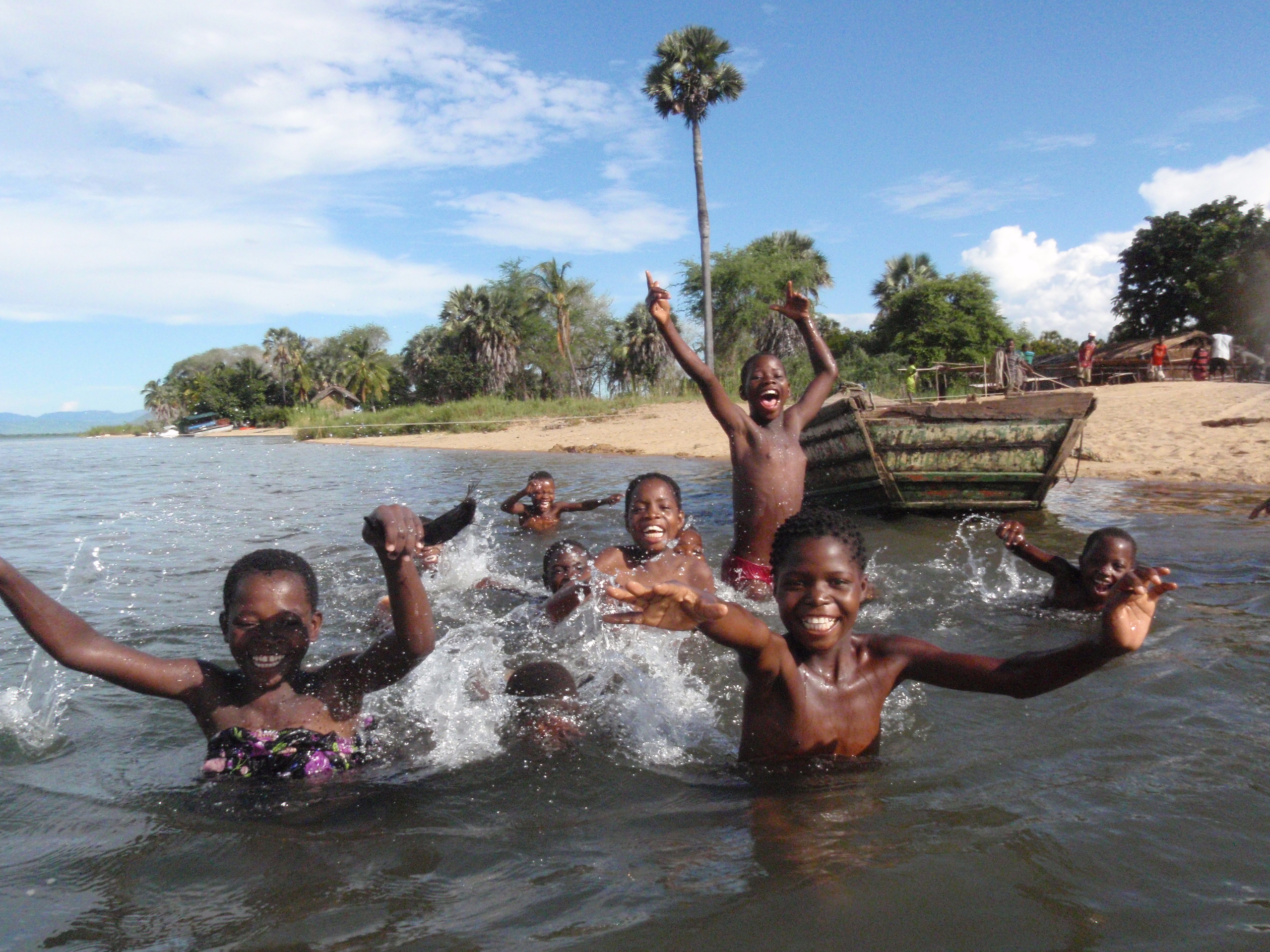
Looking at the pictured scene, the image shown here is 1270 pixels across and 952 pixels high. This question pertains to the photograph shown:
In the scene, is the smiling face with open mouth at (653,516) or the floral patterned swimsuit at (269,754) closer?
the floral patterned swimsuit at (269,754)

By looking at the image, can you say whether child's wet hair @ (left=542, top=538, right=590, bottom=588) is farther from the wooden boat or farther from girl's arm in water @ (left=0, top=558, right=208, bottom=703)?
the wooden boat

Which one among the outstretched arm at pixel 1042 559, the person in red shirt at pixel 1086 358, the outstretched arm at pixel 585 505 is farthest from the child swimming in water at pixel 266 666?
the person in red shirt at pixel 1086 358

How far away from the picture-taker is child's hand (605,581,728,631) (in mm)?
1959

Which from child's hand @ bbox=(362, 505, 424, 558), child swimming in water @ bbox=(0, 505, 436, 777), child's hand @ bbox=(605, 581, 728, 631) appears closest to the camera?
child's hand @ bbox=(605, 581, 728, 631)

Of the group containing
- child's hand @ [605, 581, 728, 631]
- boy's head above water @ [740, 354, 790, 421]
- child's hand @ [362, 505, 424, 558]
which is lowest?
A: child's hand @ [605, 581, 728, 631]

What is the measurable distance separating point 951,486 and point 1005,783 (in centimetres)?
623

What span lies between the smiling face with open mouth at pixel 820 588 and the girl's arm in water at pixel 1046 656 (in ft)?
0.92

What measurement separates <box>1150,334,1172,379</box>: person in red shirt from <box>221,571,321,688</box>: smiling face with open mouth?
2391 centimetres

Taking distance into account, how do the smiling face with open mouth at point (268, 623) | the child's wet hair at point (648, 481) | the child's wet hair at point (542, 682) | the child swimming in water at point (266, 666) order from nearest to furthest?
the child swimming in water at point (266, 666), the smiling face with open mouth at point (268, 623), the child's wet hair at point (542, 682), the child's wet hair at point (648, 481)

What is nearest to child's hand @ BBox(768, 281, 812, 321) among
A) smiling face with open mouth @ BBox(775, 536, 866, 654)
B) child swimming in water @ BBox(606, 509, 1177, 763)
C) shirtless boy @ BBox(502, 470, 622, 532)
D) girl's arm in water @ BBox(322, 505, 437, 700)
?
child swimming in water @ BBox(606, 509, 1177, 763)

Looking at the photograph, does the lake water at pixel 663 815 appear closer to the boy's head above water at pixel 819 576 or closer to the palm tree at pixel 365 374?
the boy's head above water at pixel 819 576

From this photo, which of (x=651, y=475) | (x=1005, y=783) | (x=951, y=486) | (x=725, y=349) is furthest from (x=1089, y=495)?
(x=725, y=349)

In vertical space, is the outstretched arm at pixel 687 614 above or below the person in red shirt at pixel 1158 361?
below

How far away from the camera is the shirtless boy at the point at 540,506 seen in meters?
8.51
